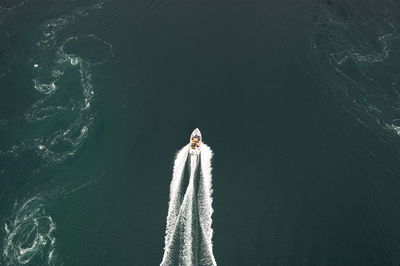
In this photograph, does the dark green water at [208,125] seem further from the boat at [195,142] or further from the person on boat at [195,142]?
the person on boat at [195,142]

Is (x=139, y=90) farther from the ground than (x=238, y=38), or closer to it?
closer to it

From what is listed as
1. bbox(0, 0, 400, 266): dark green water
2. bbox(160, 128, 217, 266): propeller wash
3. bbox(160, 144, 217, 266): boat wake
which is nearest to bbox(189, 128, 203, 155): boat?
bbox(160, 128, 217, 266): propeller wash

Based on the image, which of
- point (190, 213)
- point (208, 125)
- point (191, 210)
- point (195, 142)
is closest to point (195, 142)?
point (195, 142)

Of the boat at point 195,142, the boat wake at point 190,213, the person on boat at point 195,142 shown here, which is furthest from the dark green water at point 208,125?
the person on boat at point 195,142

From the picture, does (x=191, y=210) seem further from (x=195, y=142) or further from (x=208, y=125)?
(x=208, y=125)

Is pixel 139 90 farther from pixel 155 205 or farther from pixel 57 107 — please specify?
pixel 155 205

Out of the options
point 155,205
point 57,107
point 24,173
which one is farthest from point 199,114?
point 24,173
